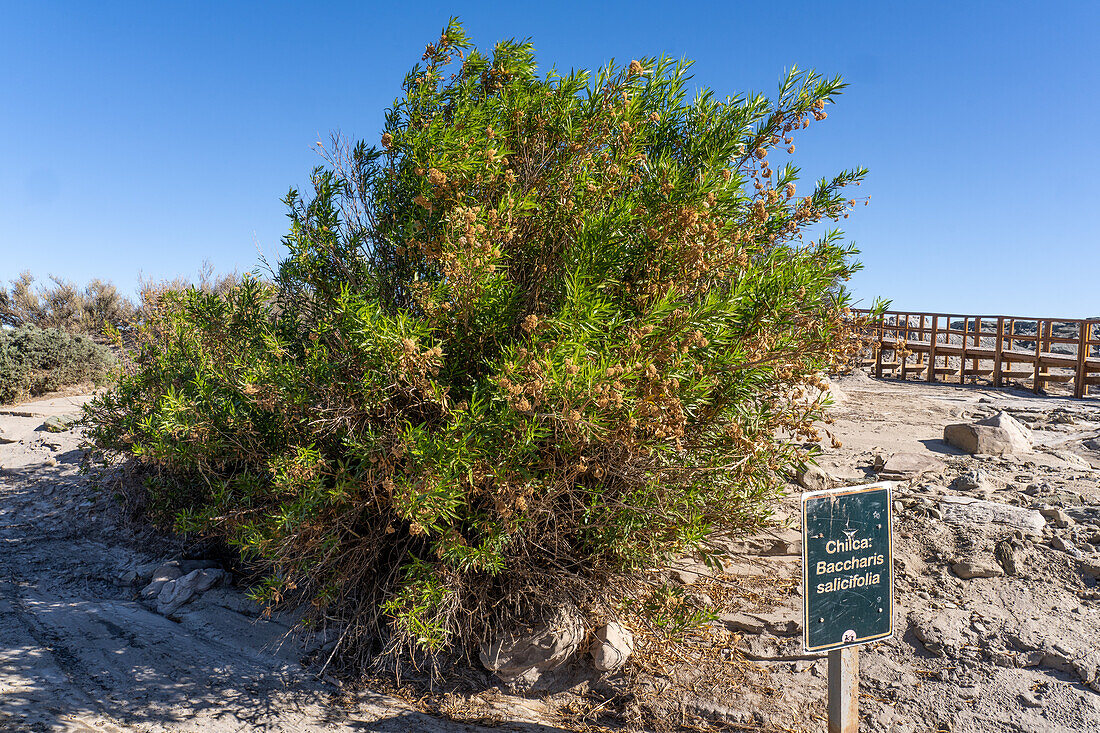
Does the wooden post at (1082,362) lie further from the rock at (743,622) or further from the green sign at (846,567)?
the green sign at (846,567)

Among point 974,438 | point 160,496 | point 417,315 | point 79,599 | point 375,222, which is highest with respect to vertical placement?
point 375,222

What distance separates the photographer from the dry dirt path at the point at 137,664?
3.57 meters

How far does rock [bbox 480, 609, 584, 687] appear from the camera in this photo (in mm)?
3900

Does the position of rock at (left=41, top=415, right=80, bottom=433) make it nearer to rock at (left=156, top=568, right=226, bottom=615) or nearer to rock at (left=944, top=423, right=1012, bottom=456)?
rock at (left=156, top=568, right=226, bottom=615)

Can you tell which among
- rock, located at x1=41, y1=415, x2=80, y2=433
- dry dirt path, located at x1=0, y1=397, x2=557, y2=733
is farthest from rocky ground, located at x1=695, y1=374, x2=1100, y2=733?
rock, located at x1=41, y1=415, x2=80, y2=433

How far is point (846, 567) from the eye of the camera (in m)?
3.18

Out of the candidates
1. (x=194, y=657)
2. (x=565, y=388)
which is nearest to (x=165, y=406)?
(x=194, y=657)

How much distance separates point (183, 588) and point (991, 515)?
6172mm

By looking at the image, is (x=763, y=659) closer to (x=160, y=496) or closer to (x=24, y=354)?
(x=160, y=496)

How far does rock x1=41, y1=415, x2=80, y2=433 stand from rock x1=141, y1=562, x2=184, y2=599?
228 inches


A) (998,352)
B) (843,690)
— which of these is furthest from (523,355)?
(998,352)

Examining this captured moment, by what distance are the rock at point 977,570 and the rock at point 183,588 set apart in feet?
17.9

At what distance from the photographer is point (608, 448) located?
3.44m

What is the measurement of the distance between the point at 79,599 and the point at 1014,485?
7905mm
